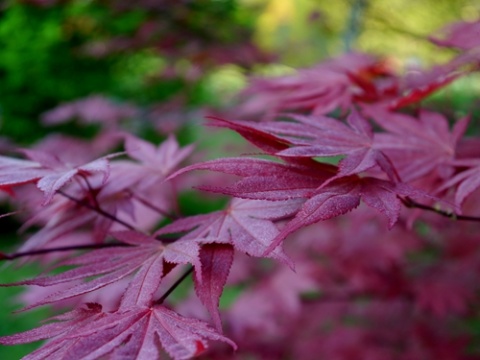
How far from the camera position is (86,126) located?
4168 millimetres

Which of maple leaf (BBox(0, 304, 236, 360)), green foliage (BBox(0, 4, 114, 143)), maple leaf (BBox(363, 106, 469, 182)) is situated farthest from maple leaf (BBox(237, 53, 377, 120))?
green foliage (BBox(0, 4, 114, 143))

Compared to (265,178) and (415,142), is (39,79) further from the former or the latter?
(265,178)

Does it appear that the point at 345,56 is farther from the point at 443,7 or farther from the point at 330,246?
the point at 443,7

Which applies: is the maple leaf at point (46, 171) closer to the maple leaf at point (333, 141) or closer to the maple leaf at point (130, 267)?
the maple leaf at point (130, 267)

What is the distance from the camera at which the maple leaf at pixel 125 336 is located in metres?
0.47

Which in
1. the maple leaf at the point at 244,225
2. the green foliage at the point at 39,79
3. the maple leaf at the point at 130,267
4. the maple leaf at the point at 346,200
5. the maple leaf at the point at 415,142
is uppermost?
the maple leaf at the point at 346,200

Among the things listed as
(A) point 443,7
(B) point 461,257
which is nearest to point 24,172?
(B) point 461,257

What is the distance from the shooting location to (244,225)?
62cm

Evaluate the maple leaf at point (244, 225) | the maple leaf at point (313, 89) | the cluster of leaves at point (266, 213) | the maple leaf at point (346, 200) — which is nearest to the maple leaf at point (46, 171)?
the cluster of leaves at point (266, 213)

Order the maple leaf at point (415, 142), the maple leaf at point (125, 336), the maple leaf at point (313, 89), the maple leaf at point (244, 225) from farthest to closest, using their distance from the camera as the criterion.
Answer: the maple leaf at point (313, 89) < the maple leaf at point (415, 142) < the maple leaf at point (244, 225) < the maple leaf at point (125, 336)

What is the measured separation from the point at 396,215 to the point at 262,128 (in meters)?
0.19

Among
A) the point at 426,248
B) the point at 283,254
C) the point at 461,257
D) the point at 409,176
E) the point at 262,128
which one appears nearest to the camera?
the point at 283,254

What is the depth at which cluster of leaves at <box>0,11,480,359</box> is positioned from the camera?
0.53 metres

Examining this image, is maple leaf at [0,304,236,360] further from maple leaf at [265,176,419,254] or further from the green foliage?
the green foliage
